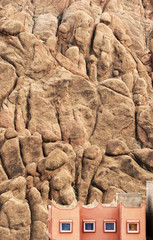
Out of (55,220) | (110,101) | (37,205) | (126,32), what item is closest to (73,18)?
(126,32)

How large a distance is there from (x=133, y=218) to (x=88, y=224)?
4780 millimetres

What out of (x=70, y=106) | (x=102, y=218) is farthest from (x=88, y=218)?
(x=70, y=106)

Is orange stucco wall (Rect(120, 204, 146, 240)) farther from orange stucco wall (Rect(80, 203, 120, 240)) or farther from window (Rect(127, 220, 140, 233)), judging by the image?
orange stucco wall (Rect(80, 203, 120, 240))

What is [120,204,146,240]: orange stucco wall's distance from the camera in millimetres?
55844

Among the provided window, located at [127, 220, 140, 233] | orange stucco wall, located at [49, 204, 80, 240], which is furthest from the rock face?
window, located at [127, 220, 140, 233]

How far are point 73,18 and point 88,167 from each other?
92.5ft

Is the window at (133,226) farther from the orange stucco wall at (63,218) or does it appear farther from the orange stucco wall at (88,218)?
the orange stucco wall at (63,218)

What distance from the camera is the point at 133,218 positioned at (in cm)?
5612

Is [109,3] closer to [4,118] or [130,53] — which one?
[130,53]

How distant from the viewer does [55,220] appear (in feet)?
190

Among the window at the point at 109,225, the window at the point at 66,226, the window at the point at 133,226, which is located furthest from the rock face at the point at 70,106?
the window at the point at 133,226

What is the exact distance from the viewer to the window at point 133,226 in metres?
55.9

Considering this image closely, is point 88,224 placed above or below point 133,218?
below

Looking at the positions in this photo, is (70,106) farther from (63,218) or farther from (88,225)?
(88,225)
